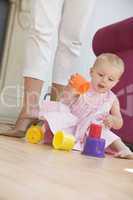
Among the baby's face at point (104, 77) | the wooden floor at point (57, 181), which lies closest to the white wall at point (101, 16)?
the baby's face at point (104, 77)

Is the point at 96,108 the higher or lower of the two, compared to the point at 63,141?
higher

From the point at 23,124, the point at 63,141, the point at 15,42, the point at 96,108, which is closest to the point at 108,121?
the point at 96,108

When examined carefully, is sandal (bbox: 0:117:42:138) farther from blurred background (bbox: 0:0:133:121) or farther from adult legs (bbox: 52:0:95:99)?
blurred background (bbox: 0:0:133:121)

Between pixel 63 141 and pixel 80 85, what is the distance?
0.73ft

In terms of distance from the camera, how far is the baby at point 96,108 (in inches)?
54.0

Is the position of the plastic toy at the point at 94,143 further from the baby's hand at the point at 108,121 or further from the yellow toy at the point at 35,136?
the yellow toy at the point at 35,136

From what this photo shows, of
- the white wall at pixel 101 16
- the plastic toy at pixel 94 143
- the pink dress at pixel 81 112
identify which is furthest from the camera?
the white wall at pixel 101 16

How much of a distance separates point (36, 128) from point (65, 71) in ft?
1.06

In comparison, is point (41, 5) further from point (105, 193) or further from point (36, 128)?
point (105, 193)

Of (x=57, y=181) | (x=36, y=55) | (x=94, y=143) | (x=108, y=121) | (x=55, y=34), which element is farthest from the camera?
(x=55, y=34)

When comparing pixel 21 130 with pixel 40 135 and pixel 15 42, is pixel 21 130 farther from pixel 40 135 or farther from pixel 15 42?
pixel 15 42

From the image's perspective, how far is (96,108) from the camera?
139 centimetres

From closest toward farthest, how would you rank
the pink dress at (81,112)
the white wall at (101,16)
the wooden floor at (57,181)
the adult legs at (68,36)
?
the wooden floor at (57,181) < the pink dress at (81,112) < the adult legs at (68,36) < the white wall at (101,16)

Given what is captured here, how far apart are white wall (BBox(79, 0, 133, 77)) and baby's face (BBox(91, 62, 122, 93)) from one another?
43.7 inches
